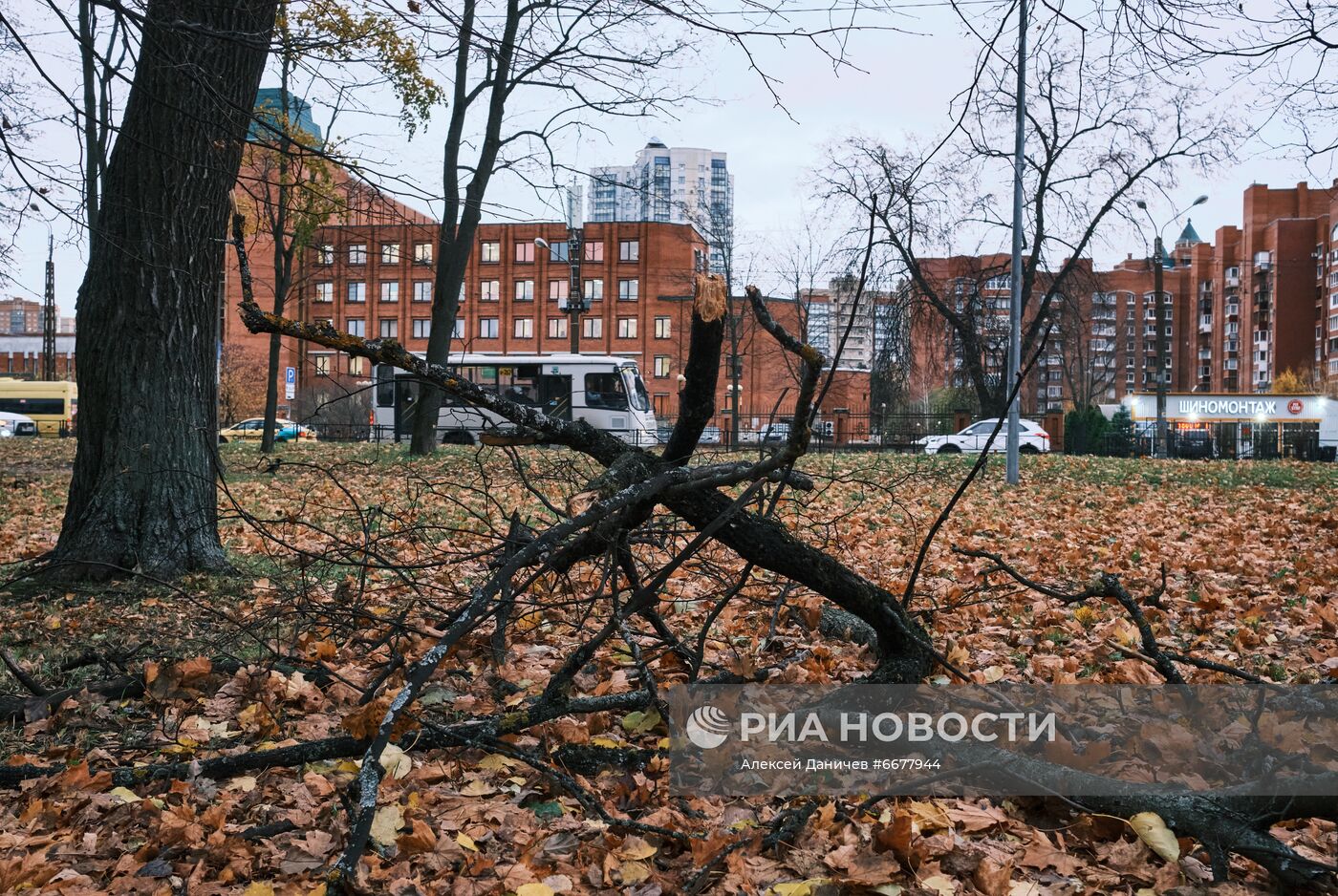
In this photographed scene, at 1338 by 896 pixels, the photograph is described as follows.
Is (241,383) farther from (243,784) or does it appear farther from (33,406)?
(243,784)

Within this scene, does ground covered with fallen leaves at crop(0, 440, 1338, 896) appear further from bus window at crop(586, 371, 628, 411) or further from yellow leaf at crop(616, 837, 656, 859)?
bus window at crop(586, 371, 628, 411)

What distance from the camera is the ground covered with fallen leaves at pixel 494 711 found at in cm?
230

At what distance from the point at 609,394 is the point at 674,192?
16.7 m

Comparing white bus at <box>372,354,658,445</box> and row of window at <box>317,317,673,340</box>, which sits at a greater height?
row of window at <box>317,317,673,340</box>

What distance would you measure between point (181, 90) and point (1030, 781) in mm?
5655

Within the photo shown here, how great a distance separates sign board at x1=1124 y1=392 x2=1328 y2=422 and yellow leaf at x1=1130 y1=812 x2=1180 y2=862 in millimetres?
44259

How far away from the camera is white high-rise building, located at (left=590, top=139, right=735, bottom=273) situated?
492cm

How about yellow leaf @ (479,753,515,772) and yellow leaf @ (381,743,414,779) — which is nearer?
yellow leaf @ (381,743,414,779)

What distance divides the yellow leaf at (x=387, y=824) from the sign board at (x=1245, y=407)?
148 feet

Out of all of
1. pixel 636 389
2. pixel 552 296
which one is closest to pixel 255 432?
pixel 636 389

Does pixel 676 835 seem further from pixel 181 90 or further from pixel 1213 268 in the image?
pixel 1213 268

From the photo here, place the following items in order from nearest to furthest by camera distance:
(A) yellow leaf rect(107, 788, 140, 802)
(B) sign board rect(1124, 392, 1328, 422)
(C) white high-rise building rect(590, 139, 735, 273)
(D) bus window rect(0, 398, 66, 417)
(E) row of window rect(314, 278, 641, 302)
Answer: (A) yellow leaf rect(107, 788, 140, 802), (C) white high-rise building rect(590, 139, 735, 273), (B) sign board rect(1124, 392, 1328, 422), (D) bus window rect(0, 398, 66, 417), (E) row of window rect(314, 278, 641, 302)

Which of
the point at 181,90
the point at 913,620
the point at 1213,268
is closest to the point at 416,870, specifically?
the point at 913,620

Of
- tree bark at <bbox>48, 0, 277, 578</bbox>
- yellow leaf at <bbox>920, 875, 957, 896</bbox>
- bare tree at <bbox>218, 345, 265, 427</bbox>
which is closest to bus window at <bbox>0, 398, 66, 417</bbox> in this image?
bare tree at <bbox>218, 345, 265, 427</bbox>
